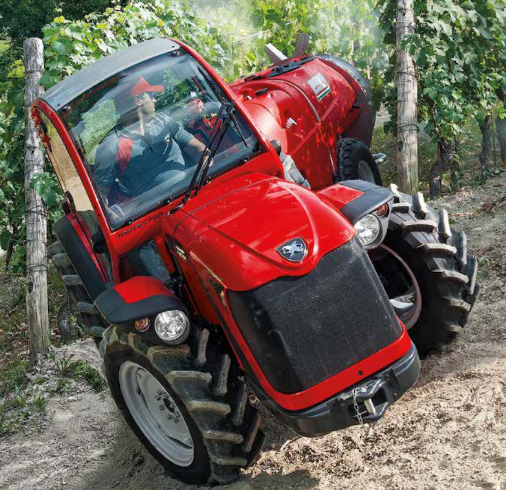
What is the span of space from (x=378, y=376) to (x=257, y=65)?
689 centimetres

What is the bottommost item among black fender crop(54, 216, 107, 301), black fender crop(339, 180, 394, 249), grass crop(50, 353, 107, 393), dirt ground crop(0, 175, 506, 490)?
grass crop(50, 353, 107, 393)

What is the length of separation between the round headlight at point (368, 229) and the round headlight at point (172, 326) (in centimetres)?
108

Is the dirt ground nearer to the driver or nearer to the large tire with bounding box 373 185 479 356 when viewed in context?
the large tire with bounding box 373 185 479 356

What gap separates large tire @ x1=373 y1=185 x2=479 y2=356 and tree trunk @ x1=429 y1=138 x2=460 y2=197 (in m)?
4.53

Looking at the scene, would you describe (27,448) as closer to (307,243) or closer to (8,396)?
(8,396)

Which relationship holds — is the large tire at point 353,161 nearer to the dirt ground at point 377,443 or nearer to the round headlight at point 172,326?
the dirt ground at point 377,443

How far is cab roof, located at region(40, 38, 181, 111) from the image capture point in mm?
4816

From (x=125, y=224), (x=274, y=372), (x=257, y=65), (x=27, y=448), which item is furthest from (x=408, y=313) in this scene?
(x=257, y=65)

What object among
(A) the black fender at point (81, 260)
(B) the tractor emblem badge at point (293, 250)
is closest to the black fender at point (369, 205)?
(B) the tractor emblem badge at point (293, 250)

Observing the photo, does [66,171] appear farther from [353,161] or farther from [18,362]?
[18,362]

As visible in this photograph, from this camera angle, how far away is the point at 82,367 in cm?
641

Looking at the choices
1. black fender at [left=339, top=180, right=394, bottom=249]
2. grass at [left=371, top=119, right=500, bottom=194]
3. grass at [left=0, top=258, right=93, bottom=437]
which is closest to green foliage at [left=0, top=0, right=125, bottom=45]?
grass at [left=371, top=119, right=500, bottom=194]

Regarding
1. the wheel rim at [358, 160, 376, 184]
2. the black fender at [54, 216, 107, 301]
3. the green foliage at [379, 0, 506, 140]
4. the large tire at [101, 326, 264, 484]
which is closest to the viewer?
the large tire at [101, 326, 264, 484]

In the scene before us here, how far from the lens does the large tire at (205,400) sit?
157 inches
